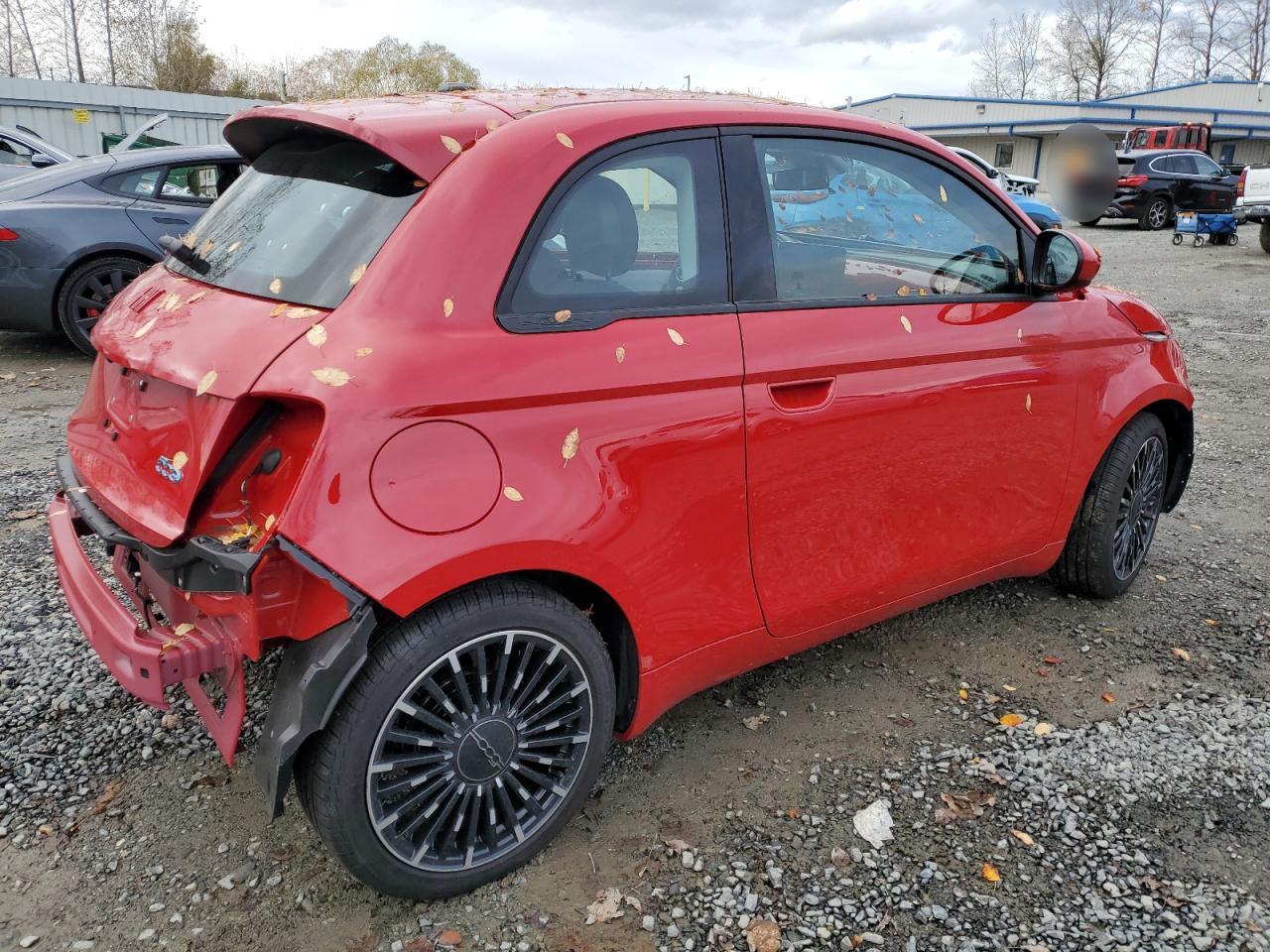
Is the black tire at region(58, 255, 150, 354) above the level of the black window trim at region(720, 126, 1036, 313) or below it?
below

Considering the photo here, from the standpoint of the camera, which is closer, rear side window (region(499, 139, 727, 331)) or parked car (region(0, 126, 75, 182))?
rear side window (region(499, 139, 727, 331))

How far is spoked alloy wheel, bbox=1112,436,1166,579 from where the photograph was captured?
3.82 metres

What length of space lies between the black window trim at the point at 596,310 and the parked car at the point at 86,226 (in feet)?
18.3

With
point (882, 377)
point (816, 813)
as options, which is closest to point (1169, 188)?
point (882, 377)

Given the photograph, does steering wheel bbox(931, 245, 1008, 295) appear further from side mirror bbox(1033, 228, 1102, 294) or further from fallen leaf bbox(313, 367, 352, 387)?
fallen leaf bbox(313, 367, 352, 387)

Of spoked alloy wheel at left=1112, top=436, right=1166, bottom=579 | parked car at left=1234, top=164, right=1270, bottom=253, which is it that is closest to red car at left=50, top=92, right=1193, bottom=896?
spoked alloy wheel at left=1112, top=436, right=1166, bottom=579

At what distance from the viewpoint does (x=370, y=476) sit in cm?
196

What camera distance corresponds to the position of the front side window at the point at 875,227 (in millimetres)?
2664

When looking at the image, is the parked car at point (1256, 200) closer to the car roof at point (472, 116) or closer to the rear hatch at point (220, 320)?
the car roof at point (472, 116)

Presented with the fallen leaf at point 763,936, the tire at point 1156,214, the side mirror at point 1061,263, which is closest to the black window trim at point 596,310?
the side mirror at point 1061,263

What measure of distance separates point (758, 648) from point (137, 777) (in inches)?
71.0

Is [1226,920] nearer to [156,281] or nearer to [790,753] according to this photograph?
[790,753]

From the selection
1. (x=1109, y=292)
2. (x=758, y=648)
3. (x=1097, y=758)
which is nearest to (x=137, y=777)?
(x=758, y=648)

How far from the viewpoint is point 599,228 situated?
235 cm
